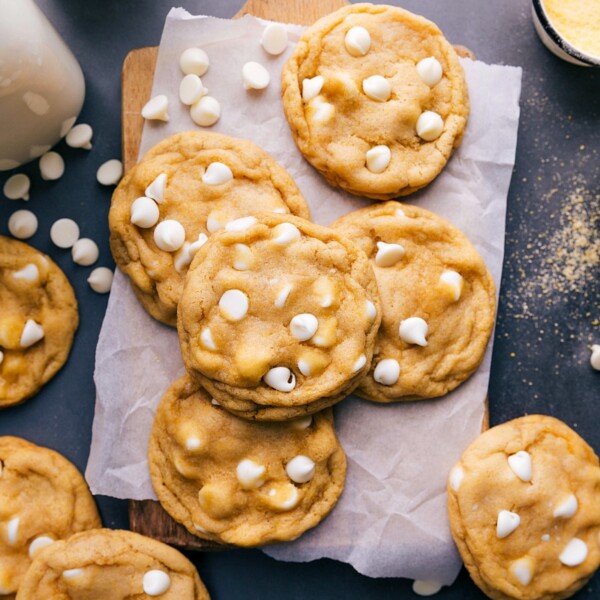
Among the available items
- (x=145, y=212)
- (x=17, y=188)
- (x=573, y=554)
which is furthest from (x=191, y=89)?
(x=573, y=554)

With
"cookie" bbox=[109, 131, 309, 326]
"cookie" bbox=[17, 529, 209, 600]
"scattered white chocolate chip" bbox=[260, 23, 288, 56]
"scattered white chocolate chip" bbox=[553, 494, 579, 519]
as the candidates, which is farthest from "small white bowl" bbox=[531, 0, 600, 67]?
"cookie" bbox=[17, 529, 209, 600]

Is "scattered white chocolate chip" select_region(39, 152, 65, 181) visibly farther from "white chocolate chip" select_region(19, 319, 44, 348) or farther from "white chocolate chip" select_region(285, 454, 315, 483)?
"white chocolate chip" select_region(285, 454, 315, 483)

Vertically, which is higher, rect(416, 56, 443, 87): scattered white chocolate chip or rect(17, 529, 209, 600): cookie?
rect(416, 56, 443, 87): scattered white chocolate chip

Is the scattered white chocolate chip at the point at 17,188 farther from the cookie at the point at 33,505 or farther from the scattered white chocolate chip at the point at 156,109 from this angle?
the cookie at the point at 33,505

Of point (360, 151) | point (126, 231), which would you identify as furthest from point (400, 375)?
point (126, 231)

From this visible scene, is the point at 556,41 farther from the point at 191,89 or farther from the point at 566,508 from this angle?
the point at 566,508
